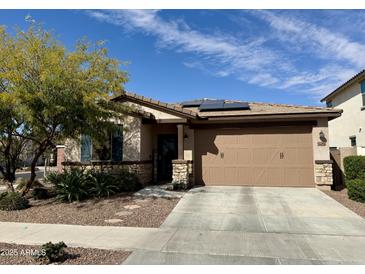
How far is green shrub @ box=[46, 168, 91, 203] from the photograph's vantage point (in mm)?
10211

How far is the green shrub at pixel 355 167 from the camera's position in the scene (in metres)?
10.0

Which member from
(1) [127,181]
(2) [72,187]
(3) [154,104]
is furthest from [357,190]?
(2) [72,187]

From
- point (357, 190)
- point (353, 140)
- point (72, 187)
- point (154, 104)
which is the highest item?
point (154, 104)

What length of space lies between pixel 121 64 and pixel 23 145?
17.7ft

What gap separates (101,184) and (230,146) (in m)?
5.88

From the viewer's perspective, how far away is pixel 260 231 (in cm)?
671

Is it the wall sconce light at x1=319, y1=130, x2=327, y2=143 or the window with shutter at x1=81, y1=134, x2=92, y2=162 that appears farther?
the window with shutter at x1=81, y1=134, x2=92, y2=162

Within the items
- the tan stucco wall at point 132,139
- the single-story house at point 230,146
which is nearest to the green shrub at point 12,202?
the single-story house at point 230,146

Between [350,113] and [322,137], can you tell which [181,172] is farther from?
[350,113]

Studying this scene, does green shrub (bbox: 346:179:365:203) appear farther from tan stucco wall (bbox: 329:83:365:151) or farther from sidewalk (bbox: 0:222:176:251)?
tan stucco wall (bbox: 329:83:365:151)

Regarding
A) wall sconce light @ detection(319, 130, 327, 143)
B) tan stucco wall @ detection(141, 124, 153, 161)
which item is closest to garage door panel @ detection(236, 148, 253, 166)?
wall sconce light @ detection(319, 130, 327, 143)

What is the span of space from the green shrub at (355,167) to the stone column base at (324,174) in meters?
1.09

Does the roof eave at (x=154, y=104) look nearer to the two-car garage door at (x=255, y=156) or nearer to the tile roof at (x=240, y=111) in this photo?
the tile roof at (x=240, y=111)

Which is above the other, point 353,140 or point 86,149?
point 353,140
